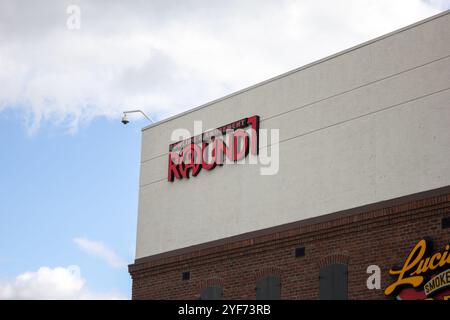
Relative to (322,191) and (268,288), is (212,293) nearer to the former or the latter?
(268,288)

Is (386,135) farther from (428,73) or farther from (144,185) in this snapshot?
(144,185)

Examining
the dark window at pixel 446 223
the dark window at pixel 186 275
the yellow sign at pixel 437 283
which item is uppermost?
the dark window at pixel 446 223

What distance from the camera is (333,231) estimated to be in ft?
101

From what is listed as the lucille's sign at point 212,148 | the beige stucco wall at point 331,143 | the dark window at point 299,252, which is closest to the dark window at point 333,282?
the dark window at point 299,252

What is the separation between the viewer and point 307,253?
31.4 metres

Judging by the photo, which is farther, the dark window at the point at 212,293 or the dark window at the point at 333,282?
the dark window at the point at 212,293

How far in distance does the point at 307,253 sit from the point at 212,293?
4.64 m

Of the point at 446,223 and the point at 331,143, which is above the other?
the point at 331,143

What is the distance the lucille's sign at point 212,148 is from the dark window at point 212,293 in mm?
4818

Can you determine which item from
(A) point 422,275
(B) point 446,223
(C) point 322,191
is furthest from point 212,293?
(B) point 446,223

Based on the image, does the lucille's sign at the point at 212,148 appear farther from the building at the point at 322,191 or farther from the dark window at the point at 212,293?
the dark window at the point at 212,293

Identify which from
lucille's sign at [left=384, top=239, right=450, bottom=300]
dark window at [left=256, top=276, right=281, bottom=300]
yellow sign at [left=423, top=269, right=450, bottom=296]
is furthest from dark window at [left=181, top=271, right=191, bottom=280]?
yellow sign at [left=423, top=269, right=450, bottom=296]

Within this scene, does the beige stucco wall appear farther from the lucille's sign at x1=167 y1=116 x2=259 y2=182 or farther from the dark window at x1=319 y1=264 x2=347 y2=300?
the dark window at x1=319 y1=264 x2=347 y2=300

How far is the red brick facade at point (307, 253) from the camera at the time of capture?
2859 cm
